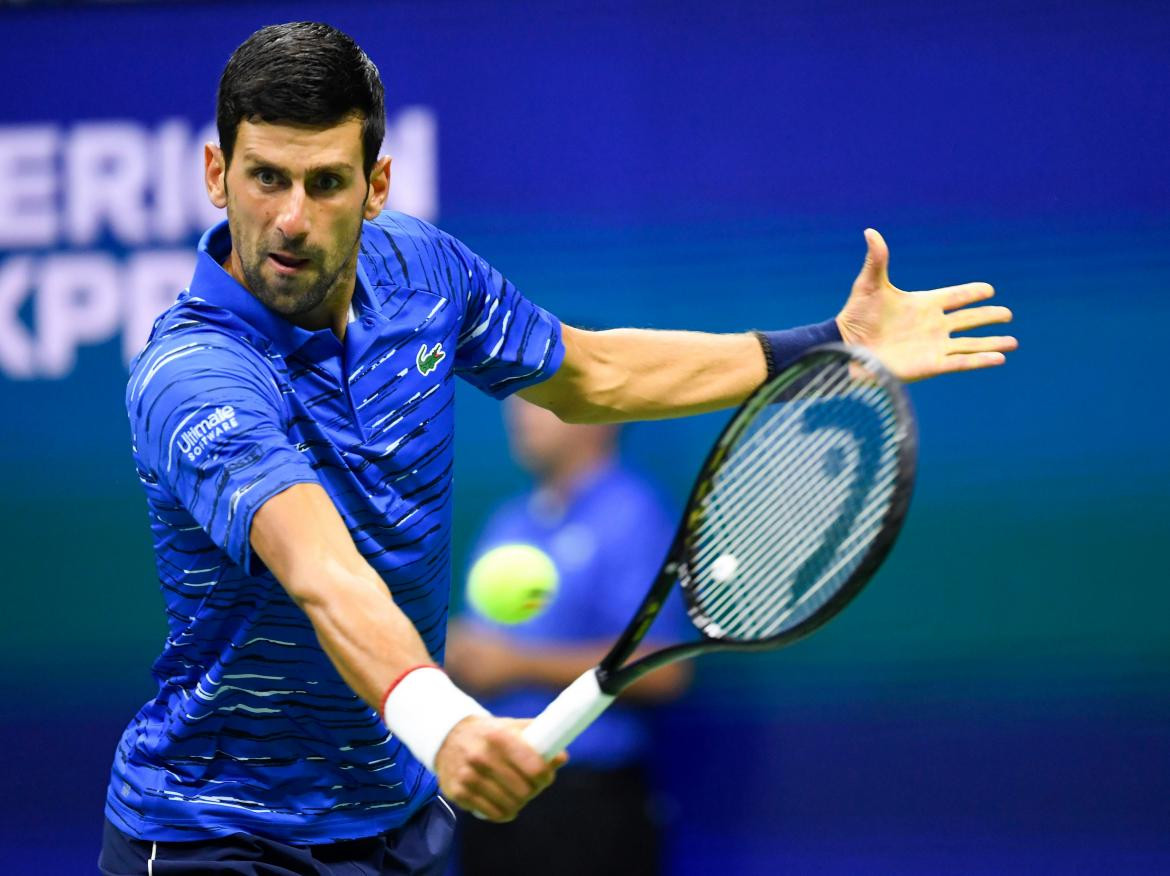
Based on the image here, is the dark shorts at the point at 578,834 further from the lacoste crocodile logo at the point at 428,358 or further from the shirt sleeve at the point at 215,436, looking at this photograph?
the shirt sleeve at the point at 215,436

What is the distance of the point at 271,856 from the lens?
2.56 metres

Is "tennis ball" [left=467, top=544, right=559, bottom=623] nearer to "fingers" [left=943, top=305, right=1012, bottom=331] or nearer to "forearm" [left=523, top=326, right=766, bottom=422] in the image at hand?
"forearm" [left=523, top=326, right=766, bottom=422]

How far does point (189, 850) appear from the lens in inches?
100

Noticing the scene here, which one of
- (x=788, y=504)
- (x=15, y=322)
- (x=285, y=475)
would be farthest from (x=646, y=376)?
(x=15, y=322)

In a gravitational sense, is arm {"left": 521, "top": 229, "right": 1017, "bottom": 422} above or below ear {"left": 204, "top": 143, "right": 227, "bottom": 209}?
below

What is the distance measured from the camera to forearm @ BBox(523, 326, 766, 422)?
10.2ft

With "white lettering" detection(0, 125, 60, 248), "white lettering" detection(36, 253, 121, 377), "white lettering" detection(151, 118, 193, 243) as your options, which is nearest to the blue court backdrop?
"white lettering" detection(151, 118, 193, 243)

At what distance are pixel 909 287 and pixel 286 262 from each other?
7.83ft

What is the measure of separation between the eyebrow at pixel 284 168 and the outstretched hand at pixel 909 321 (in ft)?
3.30

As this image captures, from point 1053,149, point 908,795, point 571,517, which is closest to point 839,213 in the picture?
point 1053,149

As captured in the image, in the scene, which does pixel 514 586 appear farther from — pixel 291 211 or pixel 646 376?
pixel 291 211

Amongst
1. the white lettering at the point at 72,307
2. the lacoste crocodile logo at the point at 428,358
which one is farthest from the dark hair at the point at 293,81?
the white lettering at the point at 72,307

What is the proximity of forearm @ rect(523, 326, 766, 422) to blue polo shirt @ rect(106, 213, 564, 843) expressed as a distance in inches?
16.2

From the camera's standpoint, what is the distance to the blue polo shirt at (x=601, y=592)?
4230mm
